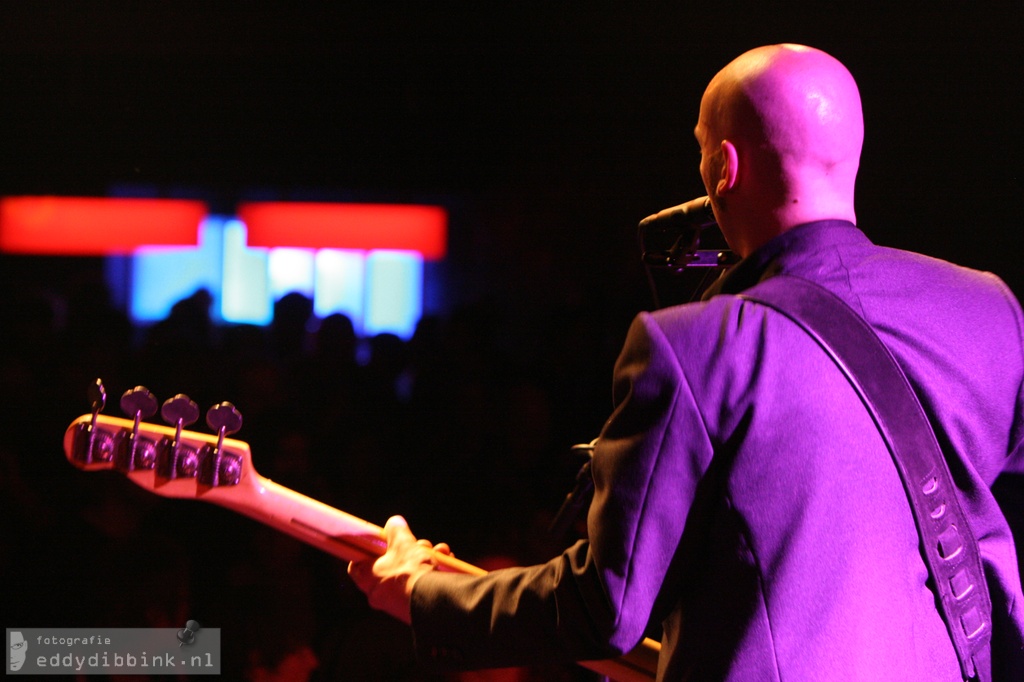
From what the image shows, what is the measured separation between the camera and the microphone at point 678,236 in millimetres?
1137

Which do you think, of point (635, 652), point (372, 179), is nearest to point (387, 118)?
point (372, 179)

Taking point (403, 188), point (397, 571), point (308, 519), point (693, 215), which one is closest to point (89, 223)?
point (403, 188)

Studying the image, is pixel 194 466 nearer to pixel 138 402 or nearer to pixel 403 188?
pixel 138 402

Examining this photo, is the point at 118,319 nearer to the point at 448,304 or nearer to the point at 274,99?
the point at 274,99

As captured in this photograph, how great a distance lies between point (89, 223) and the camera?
294 centimetres

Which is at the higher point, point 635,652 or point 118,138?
point 118,138

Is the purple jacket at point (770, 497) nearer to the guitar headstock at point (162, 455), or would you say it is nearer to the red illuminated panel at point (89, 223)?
the guitar headstock at point (162, 455)

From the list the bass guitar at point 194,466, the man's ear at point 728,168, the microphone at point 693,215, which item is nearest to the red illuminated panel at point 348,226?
the bass guitar at point 194,466

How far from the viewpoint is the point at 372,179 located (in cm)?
277

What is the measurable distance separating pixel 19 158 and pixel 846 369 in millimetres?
2846

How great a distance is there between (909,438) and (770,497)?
0.15 metres

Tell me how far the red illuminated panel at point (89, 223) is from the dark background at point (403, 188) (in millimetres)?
53

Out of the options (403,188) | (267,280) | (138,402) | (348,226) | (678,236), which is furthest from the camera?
(267,280)

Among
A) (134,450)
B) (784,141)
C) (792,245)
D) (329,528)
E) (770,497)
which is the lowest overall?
(329,528)
